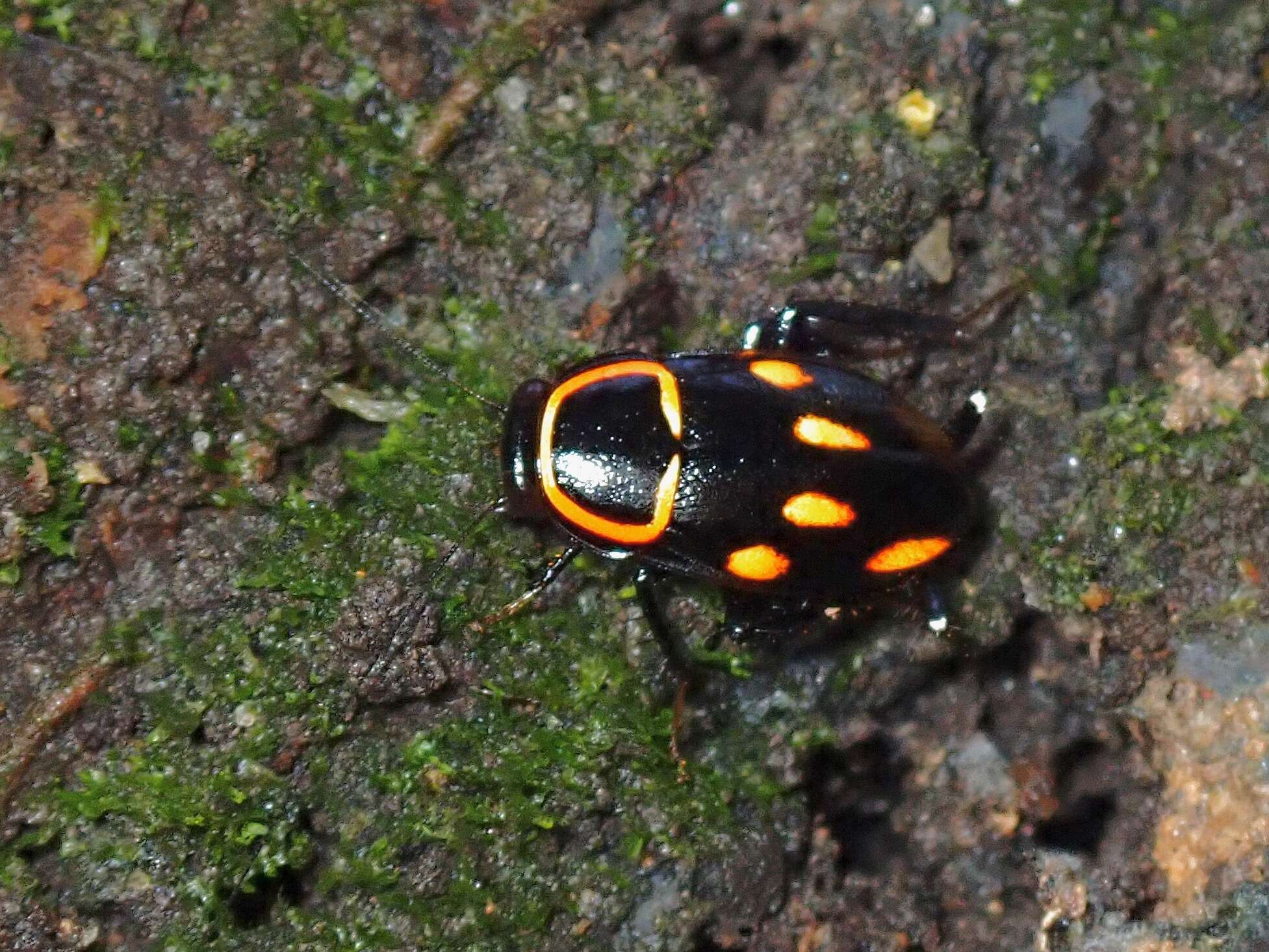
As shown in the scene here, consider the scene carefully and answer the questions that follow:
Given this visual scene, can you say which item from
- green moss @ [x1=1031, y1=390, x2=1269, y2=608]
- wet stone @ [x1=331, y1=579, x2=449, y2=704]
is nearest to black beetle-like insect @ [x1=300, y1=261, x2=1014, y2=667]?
wet stone @ [x1=331, y1=579, x2=449, y2=704]

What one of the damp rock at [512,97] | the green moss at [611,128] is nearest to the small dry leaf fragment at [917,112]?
the green moss at [611,128]

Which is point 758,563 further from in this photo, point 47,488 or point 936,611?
point 47,488

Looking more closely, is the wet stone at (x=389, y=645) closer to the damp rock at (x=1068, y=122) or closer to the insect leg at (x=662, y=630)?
the insect leg at (x=662, y=630)

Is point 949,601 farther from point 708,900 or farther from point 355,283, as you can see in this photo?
point 355,283

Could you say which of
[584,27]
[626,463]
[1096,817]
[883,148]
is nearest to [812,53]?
[883,148]

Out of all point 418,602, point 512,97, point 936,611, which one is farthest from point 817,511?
point 512,97

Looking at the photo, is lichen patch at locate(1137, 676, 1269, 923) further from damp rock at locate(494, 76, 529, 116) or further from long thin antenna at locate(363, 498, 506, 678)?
damp rock at locate(494, 76, 529, 116)

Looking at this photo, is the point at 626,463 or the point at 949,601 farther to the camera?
the point at 949,601
